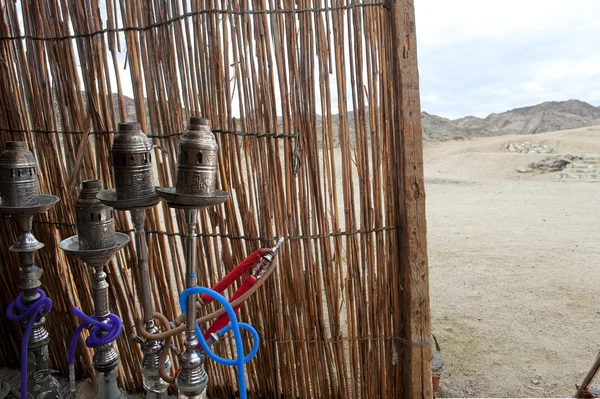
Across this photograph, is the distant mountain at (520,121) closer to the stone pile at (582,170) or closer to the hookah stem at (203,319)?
the stone pile at (582,170)

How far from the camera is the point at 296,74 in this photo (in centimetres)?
165

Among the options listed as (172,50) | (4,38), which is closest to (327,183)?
(172,50)

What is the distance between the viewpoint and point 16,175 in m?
1.56

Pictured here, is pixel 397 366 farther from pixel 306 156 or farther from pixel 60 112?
pixel 60 112

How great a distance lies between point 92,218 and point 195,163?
446 millimetres

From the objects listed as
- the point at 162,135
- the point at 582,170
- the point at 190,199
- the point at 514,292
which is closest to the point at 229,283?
the point at 190,199

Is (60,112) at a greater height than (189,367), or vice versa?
(60,112)

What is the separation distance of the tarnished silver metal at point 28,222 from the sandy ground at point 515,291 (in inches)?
73.0

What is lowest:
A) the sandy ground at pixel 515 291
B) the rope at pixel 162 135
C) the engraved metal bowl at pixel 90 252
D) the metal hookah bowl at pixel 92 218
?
the sandy ground at pixel 515 291

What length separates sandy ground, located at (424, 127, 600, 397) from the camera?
8.43 feet

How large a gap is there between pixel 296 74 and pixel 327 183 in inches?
16.0

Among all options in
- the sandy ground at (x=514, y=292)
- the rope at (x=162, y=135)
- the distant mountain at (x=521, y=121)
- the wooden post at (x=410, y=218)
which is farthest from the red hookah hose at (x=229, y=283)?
the distant mountain at (x=521, y=121)

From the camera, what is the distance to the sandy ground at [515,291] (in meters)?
2.57

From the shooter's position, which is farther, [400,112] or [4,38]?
[4,38]
